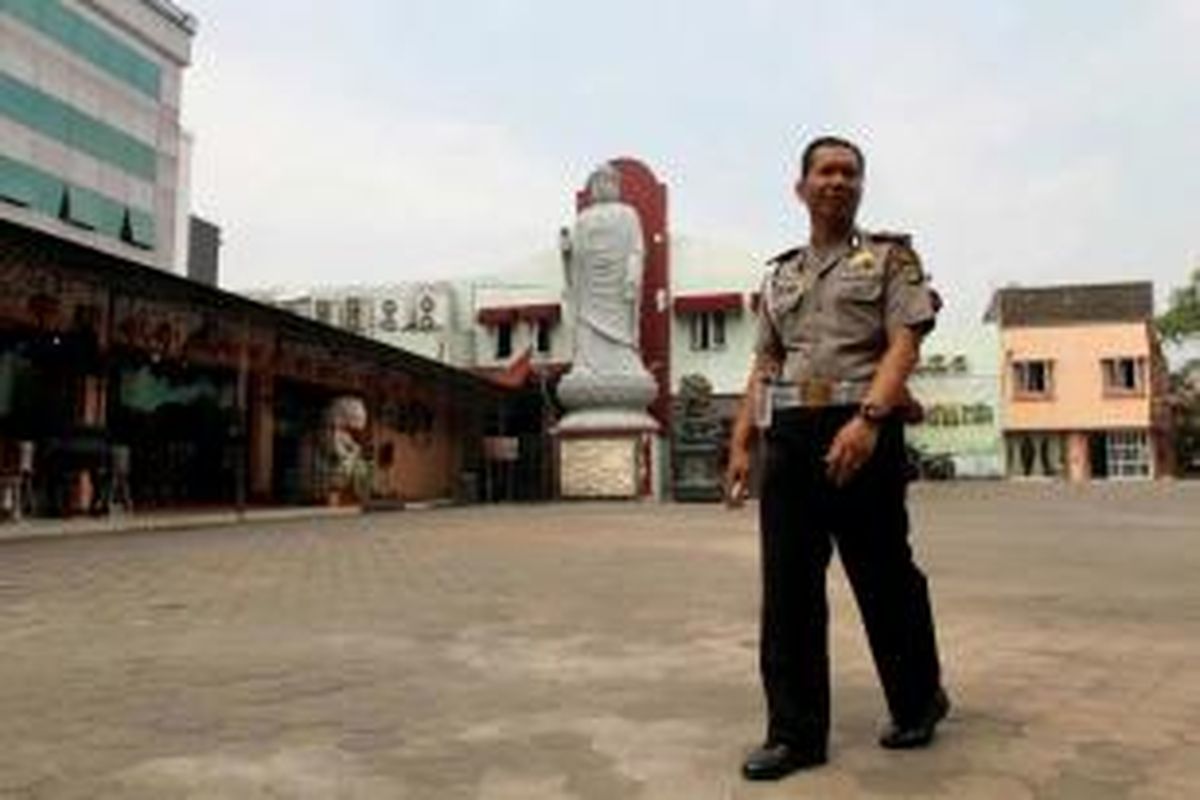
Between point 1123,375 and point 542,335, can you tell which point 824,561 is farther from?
point 1123,375

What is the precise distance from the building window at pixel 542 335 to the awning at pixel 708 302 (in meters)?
4.15

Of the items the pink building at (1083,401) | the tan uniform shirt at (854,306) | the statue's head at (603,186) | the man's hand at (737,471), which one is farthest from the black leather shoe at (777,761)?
the pink building at (1083,401)

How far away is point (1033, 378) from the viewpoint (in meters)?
49.7

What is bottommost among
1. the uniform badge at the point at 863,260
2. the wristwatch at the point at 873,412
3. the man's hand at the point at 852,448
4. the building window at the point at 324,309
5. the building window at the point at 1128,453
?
the man's hand at the point at 852,448

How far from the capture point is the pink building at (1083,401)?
49.0m

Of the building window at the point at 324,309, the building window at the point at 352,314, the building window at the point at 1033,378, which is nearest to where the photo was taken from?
the building window at the point at 352,314

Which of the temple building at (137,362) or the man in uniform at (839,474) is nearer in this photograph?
the man in uniform at (839,474)

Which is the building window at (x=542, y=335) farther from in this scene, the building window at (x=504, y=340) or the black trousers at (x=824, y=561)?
the black trousers at (x=824, y=561)

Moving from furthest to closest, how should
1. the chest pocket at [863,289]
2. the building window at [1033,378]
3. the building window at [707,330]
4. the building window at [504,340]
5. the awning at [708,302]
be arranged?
the building window at [1033,378] → the building window at [504,340] → the building window at [707,330] → the awning at [708,302] → the chest pocket at [863,289]

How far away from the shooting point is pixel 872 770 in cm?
352

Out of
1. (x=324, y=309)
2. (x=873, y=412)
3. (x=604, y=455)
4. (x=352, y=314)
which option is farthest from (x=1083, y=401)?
(x=873, y=412)

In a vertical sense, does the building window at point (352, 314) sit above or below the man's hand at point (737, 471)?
above

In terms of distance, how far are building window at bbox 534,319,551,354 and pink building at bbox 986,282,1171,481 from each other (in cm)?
1758

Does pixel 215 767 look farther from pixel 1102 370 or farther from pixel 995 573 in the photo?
pixel 1102 370
